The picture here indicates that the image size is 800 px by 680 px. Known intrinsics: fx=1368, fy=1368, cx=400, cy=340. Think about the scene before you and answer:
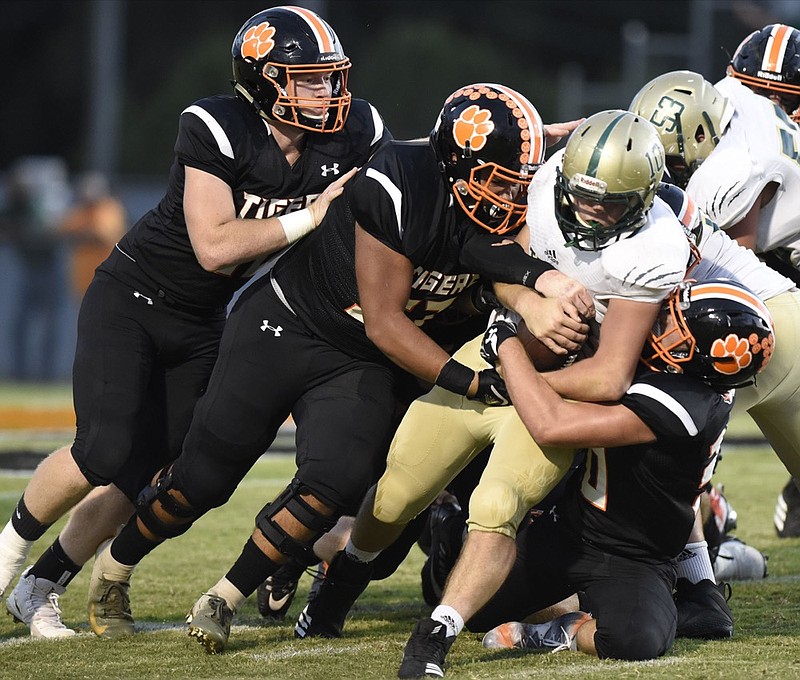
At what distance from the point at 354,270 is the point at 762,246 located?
1.67 meters

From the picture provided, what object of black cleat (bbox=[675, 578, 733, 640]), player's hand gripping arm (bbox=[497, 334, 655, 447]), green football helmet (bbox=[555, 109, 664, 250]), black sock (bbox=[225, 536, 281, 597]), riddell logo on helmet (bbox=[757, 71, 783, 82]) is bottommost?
black cleat (bbox=[675, 578, 733, 640])

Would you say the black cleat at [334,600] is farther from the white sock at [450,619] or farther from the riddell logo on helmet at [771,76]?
the riddell logo on helmet at [771,76]

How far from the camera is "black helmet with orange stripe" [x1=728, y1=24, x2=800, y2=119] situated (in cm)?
513

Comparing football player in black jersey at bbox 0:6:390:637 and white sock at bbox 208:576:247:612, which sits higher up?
football player in black jersey at bbox 0:6:390:637

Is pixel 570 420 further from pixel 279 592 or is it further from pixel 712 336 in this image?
pixel 279 592

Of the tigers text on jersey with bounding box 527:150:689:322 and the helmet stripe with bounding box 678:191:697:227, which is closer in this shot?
the tigers text on jersey with bounding box 527:150:689:322

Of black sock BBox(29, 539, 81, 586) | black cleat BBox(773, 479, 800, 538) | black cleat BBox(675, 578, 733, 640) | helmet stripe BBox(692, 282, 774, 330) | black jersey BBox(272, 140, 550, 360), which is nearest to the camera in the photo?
helmet stripe BBox(692, 282, 774, 330)

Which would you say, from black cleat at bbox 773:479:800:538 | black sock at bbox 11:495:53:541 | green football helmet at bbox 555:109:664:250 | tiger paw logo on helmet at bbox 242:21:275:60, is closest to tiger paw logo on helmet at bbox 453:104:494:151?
green football helmet at bbox 555:109:664:250

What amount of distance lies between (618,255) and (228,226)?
1.19 m

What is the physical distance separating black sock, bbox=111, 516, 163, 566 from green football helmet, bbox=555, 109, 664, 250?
1572 millimetres

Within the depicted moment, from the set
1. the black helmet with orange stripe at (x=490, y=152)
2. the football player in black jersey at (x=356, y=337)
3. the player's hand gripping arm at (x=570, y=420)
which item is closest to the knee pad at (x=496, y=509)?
the player's hand gripping arm at (x=570, y=420)

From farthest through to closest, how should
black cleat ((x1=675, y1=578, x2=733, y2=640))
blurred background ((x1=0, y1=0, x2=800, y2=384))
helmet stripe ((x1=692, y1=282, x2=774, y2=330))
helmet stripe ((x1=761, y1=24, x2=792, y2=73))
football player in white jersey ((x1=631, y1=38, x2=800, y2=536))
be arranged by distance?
blurred background ((x1=0, y1=0, x2=800, y2=384)) < helmet stripe ((x1=761, y1=24, x2=792, y2=73)) < football player in white jersey ((x1=631, y1=38, x2=800, y2=536)) < black cleat ((x1=675, y1=578, x2=733, y2=640)) < helmet stripe ((x1=692, y1=282, x2=774, y2=330))

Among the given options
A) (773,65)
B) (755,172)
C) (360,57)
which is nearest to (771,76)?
(773,65)

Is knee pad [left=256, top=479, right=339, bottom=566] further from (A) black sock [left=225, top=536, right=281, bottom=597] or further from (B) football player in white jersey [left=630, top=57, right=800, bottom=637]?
(B) football player in white jersey [left=630, top=57, right=800, bottom=637]
